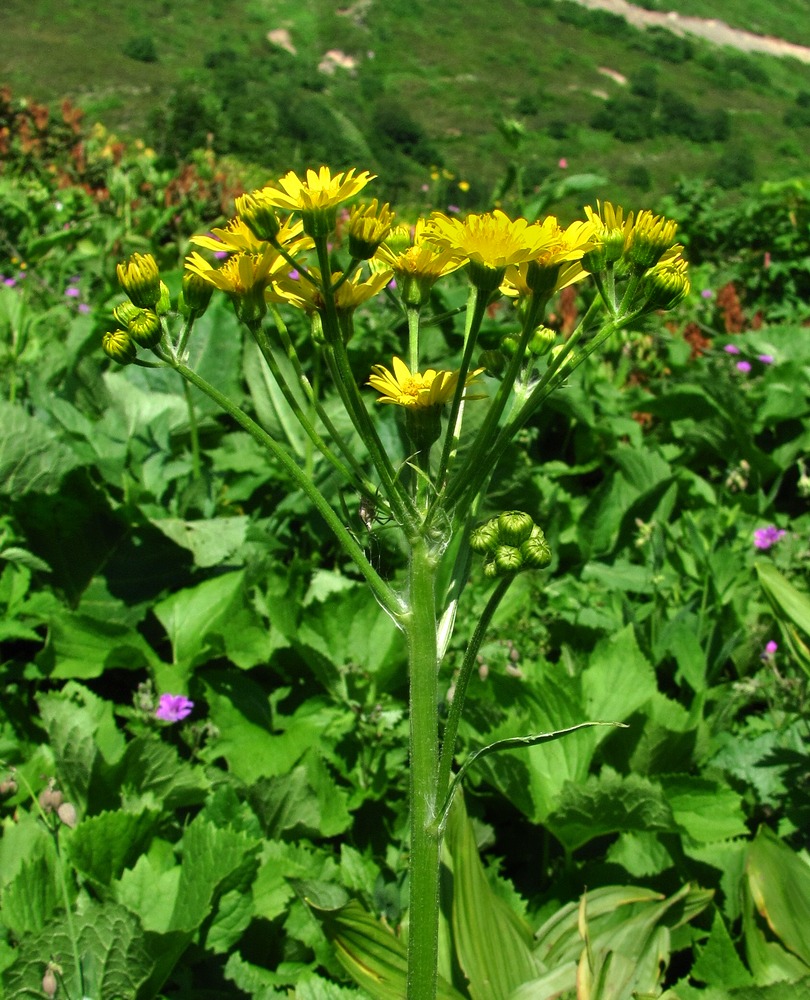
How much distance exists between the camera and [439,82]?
5016 centimetres

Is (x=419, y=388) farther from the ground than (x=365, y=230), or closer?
closer

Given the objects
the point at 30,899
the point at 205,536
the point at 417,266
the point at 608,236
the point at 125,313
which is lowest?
the point at 30,899

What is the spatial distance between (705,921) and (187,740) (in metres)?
1.22

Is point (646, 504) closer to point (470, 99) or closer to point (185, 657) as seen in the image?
point (185, 657)

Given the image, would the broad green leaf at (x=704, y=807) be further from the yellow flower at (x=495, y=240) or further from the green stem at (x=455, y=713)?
the yellow flower at (x=495, y=240)

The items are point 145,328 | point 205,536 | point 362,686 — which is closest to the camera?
point 145,328

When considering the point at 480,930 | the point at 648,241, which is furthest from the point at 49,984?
the point at 648,241

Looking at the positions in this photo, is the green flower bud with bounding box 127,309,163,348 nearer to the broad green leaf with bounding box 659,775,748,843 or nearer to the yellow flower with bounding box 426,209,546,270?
the yellow flower with bounding box 426,209,546,270

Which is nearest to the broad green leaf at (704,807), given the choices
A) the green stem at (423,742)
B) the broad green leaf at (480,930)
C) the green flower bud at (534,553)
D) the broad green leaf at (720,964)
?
the broad green leaf at (720,964)

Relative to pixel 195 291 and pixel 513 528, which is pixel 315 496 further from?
pixel 195 291

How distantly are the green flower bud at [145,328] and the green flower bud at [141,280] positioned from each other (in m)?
0.02

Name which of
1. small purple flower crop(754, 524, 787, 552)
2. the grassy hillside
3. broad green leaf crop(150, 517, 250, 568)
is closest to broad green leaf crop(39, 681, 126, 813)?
broad green leaf crop(150, 517, 250, 568)

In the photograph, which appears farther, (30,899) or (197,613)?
(197,613)

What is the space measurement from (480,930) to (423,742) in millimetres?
610
